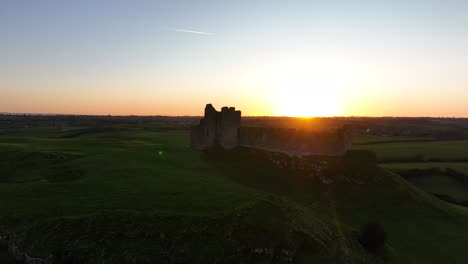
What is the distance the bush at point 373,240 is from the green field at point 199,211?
1.97 ft

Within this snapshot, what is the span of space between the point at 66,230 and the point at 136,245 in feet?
11.6

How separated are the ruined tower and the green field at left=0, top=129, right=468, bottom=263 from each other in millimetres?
2799

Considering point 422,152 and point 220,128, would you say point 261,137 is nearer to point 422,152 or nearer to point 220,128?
point 220,128

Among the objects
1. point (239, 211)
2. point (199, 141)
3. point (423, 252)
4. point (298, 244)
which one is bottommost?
point (423, 252)

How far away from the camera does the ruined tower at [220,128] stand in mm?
38281

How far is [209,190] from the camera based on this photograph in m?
23.9

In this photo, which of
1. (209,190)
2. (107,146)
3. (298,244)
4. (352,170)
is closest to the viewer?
(298,244)

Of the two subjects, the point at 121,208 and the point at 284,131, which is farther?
the point at 284,131

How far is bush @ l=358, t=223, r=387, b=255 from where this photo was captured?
2228cm

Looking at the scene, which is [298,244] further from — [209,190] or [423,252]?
[423,252]

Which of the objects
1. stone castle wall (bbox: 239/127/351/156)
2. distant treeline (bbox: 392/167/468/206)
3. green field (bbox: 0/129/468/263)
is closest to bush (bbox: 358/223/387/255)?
green field (bbox: 0/129/468/263)

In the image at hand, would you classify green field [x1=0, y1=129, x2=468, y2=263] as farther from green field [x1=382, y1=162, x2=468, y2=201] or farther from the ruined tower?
green field [x1=382, y1=162, x2=468, y2=201]

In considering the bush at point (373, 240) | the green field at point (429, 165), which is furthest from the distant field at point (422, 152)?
the bush at point (373, 240)

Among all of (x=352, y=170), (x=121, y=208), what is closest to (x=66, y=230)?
(x=121, y=208)
